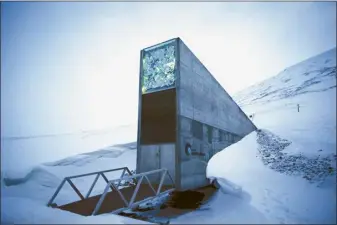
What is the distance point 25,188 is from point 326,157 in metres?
17.9

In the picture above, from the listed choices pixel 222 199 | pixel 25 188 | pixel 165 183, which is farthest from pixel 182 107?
pixel 25 188

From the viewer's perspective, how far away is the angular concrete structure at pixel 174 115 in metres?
8.04

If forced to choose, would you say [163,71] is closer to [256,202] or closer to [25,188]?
[256,202]

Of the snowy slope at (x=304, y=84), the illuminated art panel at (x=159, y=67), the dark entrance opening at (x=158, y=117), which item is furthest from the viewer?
the snowy slope at (x=304, y=84)

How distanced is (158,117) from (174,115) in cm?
99

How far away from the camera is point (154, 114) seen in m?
8.97

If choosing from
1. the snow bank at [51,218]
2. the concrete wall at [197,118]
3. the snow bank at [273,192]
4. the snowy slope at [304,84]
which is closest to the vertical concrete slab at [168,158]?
the concrete wall at [197,118]

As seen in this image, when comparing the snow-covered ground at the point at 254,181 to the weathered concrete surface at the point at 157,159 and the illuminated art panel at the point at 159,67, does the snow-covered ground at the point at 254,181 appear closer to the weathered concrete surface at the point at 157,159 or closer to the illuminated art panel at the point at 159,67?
the weathered concrete surface at the point at 157,159

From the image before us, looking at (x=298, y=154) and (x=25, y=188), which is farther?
(x=25, y=188)

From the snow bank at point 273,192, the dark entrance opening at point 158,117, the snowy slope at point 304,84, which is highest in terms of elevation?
the snowy slope at point 304,84

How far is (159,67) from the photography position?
29.5 feet

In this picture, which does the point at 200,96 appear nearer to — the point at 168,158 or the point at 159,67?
the point at 159,67

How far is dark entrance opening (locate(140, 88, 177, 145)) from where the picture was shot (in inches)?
328

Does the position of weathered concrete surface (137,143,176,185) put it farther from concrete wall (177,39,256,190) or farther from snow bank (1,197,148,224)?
snow bank (1,197,148,224)
